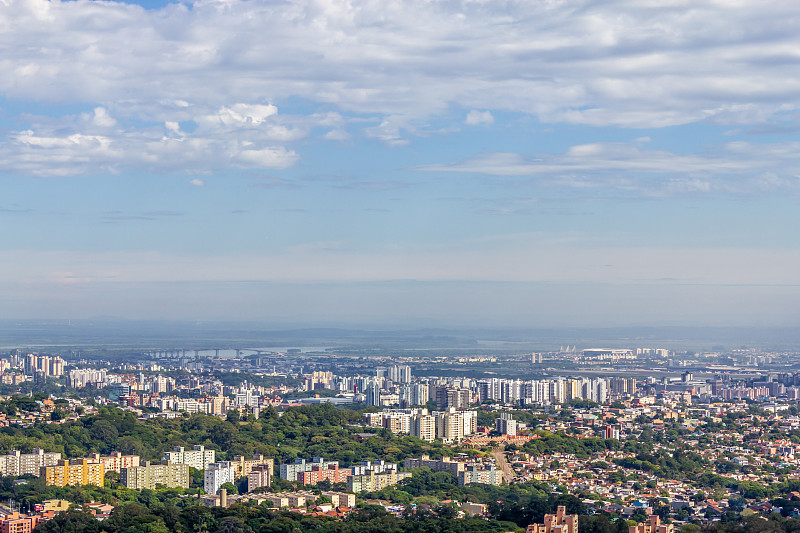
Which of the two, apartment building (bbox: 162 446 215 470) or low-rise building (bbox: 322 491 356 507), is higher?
apartment building (bbox: 162 446 215 470)

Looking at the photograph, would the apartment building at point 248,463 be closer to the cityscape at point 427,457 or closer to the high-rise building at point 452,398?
the cityscape at point 427,457

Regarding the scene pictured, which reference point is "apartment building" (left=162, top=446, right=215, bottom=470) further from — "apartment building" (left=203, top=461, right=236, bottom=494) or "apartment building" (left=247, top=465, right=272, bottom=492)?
"apartment building" (left=247, top=465, right=272, bottom=492)

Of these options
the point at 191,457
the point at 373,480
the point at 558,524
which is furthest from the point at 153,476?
the point at 558,524

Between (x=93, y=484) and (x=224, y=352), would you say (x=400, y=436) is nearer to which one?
(x=93, y=484)

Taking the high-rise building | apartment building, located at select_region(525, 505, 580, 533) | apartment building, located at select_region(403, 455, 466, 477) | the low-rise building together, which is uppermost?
the high-rise building

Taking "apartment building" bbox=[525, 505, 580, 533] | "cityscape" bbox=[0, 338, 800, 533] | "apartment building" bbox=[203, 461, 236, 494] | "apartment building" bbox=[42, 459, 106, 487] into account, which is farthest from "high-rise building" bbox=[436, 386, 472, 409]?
"apartment building" bbox=[525, 505, 580, 533]

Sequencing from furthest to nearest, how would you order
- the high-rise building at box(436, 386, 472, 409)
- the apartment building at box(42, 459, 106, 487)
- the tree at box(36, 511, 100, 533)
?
the high-rise building at box(436, 386, 472, 409) < the apartment building at box(42, 459, 106, 487) < the tree at box(36, 511, 100, 533)

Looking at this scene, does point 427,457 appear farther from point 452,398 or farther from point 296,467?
point 452,398

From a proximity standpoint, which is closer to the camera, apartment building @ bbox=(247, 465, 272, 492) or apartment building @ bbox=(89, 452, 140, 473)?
apartment building @ bbox=(247, 465, 272, 492)

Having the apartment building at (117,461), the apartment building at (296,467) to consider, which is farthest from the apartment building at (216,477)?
the apartment building at (117,461)

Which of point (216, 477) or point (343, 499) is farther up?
point (216, 477)

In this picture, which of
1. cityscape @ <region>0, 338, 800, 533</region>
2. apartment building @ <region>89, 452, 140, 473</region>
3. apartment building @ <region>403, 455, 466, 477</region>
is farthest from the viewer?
apartment building @ <region>403, 455, 466, 477</region>

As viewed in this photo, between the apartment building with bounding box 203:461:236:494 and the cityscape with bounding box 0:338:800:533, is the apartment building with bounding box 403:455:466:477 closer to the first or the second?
the cityscape with bounding box 0:338:800:533
